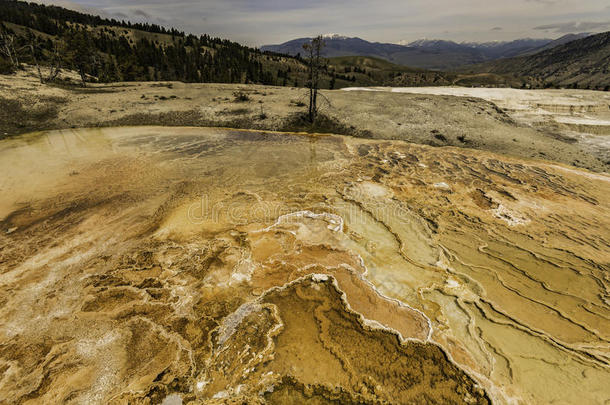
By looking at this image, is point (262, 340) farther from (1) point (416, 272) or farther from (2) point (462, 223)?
(2) point (462, 223)

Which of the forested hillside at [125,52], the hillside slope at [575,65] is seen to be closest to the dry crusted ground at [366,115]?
the forested hillside at [125,52]

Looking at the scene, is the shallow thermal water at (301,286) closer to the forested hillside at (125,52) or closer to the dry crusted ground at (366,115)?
the dry crusted ground at (366,115)

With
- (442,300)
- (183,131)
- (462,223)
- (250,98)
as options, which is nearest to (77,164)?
(183,131)

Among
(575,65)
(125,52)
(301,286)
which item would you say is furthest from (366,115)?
(575,65)

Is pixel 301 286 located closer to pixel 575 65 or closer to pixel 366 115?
pixel 366 115

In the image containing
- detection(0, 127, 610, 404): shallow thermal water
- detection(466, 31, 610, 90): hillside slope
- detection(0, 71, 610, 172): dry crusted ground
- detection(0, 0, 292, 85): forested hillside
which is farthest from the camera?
detection(466, 31, 610, 90): hillside slope

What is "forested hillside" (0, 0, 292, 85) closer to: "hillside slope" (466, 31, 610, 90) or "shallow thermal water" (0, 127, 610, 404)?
"shallow thermal water" (0, 127, 610, 404)

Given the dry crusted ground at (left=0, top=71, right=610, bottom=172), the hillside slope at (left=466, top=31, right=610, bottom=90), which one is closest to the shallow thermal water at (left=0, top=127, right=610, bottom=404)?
the dry crusted ground at (left=0, top=71, right=610, bottom=172)
